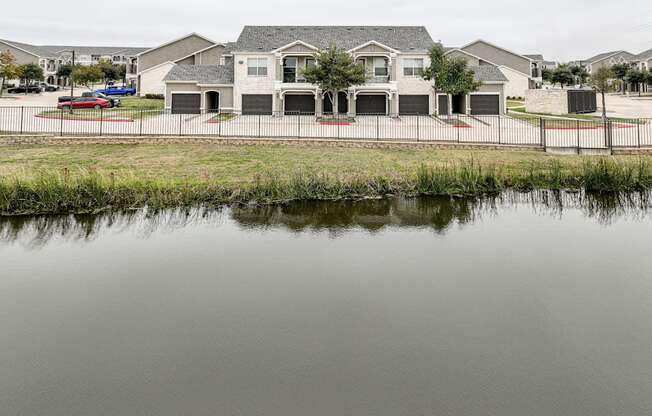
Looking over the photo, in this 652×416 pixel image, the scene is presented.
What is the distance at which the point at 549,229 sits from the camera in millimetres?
13688

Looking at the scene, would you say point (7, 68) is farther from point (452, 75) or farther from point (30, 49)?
point (452, 75)

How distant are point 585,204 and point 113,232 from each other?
14294 millimetres

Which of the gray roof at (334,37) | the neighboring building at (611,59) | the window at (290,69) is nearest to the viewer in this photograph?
the window at (290,69)

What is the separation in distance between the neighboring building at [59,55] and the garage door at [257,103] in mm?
44585

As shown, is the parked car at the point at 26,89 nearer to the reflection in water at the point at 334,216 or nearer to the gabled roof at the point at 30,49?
the gabled roof at the point at 30,49

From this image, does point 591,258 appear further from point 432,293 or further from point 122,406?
point 122,406

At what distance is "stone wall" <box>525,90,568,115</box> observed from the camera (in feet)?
158

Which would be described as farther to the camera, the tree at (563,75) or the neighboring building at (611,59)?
the neighboring building at (611,59)

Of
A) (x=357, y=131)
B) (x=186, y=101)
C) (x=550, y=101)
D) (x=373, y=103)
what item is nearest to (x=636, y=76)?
(x=550, y=101)

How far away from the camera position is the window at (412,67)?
43875mm

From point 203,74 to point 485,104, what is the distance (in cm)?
2514

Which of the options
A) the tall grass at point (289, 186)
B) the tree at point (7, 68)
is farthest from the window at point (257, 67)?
the tree at point (7, 68)

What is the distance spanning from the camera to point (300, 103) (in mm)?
44312

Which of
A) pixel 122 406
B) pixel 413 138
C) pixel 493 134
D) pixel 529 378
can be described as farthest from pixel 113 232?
pixel 493 134
